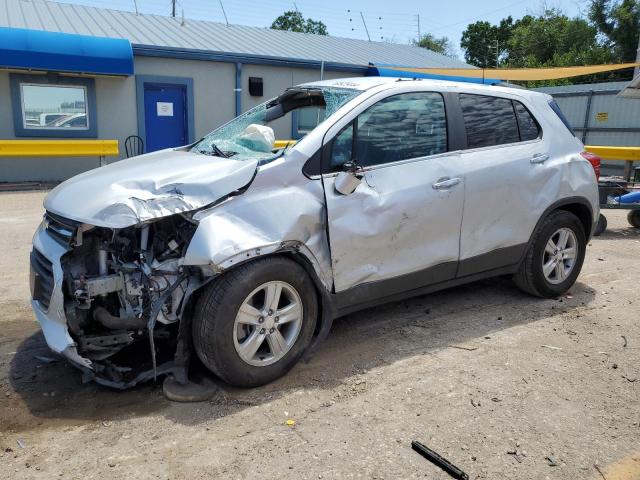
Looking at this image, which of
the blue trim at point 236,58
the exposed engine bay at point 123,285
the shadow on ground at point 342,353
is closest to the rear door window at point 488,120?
the shadow on ground at point 342,353

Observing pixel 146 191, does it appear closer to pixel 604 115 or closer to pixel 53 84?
pixel 53 84

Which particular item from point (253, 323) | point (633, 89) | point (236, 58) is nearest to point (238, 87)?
point (236, 58)

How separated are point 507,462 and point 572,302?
9.09 feet

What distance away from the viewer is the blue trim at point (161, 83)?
43.9ft

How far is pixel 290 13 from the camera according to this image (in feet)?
203

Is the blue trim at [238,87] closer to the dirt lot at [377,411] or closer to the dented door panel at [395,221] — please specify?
the dirt lot at [377,411]

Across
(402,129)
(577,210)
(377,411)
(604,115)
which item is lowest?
(377,411)

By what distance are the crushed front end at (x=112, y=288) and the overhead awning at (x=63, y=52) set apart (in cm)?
975

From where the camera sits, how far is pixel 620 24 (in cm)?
3441

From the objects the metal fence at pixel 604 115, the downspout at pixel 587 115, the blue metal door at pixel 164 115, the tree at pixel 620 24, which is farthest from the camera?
the tree at pixel 620 24

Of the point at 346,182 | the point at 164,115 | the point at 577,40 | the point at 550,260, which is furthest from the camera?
the point at 577,40

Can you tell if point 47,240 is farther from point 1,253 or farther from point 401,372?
point 1,253

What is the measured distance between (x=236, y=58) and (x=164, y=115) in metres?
2.34

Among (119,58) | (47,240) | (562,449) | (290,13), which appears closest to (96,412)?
(47,240)
